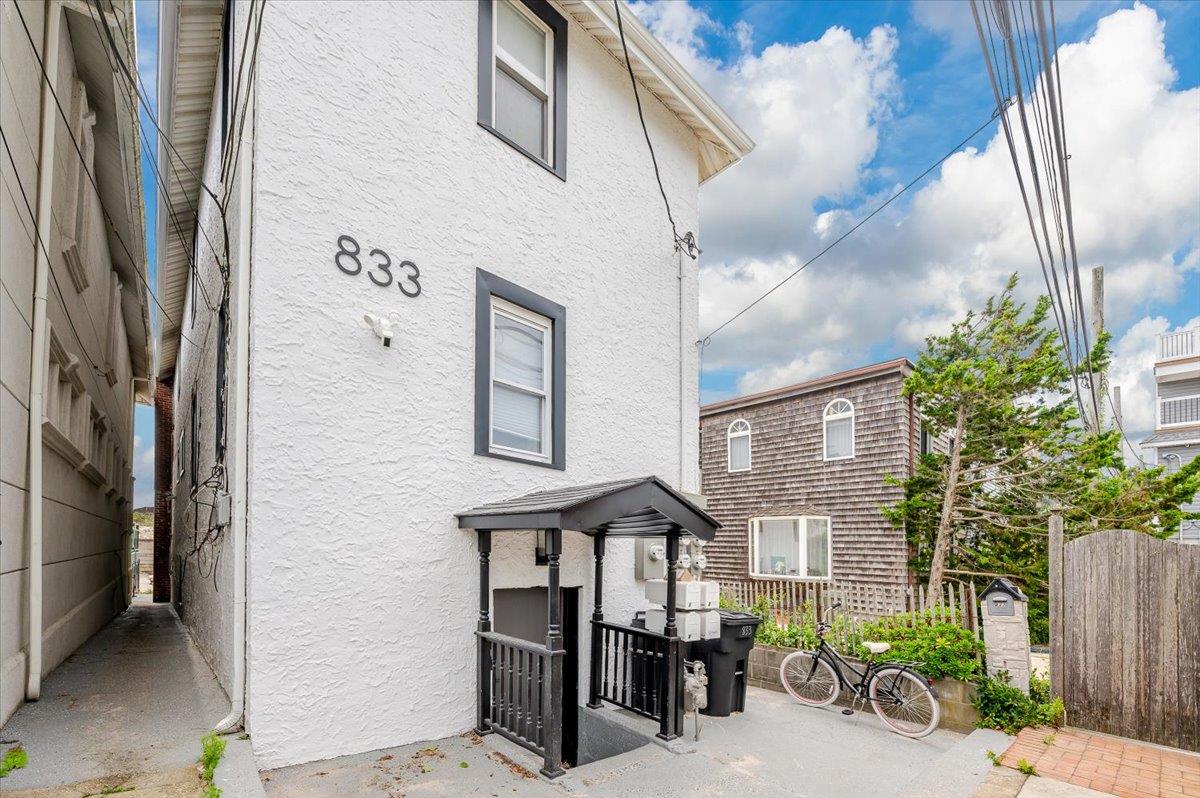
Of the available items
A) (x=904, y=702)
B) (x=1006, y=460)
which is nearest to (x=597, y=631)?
(x=904, y=702)

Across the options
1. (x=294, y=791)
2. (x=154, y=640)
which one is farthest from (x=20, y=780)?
(x=154, y=640)

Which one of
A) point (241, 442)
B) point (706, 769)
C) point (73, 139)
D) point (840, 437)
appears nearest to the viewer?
point (241, 442)

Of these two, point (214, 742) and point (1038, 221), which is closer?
point (214, 742)

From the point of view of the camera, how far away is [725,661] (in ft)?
21.1

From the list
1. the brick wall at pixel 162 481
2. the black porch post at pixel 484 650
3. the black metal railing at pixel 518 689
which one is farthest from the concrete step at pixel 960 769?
the brick wall at pixel 162 481

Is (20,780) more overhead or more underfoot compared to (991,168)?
more underfoot

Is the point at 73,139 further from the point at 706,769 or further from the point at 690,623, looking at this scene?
the point at 706,769

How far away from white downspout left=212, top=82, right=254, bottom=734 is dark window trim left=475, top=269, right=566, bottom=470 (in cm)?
183

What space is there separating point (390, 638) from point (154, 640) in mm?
5374

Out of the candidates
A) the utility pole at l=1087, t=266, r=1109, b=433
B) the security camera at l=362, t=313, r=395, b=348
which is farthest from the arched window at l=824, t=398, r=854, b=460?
the security camera at l=362, t=313, r=395, b=348

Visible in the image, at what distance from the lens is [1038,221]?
18.2 ft

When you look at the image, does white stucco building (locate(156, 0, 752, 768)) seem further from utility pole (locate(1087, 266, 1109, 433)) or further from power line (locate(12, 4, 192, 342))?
utility pole (locate(1087, 266, 1109, 433))

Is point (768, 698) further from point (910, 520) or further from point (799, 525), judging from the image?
point (799, 525)

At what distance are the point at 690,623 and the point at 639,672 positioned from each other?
67 centimetres
